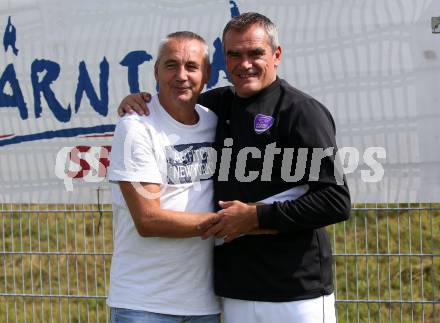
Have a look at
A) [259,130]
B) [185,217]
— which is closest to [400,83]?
[259,130]

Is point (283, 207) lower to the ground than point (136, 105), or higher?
lower

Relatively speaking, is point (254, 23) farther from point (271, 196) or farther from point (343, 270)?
point (343, 270)

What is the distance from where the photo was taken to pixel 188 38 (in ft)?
10.5

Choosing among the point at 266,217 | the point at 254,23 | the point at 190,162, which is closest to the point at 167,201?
the point at 190,162

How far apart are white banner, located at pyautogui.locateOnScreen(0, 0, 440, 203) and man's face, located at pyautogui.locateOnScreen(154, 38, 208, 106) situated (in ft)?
4.31

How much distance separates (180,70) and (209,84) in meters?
1.39

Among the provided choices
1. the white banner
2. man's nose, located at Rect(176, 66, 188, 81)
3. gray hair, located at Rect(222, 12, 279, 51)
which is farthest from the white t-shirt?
the white banner

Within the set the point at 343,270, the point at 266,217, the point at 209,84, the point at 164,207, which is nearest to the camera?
the point at 266,217

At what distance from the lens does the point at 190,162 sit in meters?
3.20

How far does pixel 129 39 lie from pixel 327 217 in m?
2.04

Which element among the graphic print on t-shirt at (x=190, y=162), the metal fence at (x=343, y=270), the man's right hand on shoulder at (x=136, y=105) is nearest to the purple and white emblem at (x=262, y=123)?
the graphic print on t-shirt at (x=190, y=162)

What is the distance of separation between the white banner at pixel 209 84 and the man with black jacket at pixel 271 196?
4.13 ft

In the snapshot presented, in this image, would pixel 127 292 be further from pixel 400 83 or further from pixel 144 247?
pixel 400 83

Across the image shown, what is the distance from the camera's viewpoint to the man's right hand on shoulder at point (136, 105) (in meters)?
3.20
